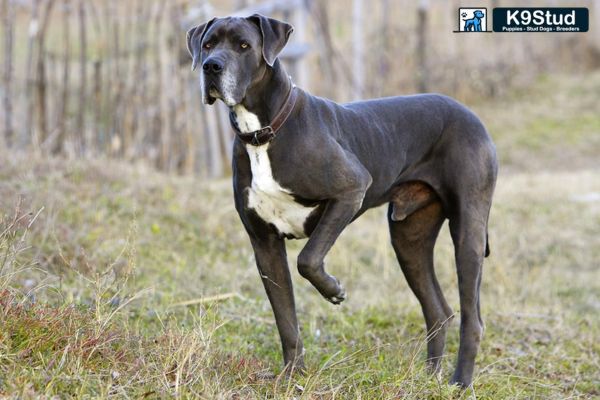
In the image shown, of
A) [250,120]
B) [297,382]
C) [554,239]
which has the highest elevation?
[250,120]

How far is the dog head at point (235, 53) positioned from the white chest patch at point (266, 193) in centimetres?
17

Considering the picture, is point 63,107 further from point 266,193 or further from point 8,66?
point 266,193

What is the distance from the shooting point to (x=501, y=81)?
1675cm

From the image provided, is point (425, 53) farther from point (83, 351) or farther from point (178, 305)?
point (83, 351)

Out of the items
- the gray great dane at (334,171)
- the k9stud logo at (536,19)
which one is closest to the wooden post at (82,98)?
the k9stud logo at (536,19)

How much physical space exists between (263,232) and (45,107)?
582 cm

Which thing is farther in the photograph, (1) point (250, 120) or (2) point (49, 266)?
(2) point (49, 266)

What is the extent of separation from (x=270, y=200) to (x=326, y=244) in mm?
359

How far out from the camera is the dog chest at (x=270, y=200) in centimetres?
419

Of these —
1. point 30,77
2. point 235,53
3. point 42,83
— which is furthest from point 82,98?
point 235,53

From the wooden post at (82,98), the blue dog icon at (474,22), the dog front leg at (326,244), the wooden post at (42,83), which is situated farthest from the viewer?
the wooden post at (82,98)

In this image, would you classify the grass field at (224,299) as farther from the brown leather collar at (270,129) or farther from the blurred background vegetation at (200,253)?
the brown leather collar at (270,129)

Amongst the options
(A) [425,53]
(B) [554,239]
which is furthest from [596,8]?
(B) [554,239]

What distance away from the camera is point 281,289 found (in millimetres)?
4582
